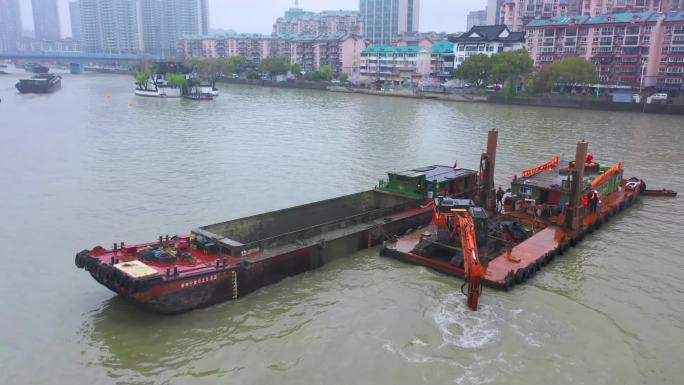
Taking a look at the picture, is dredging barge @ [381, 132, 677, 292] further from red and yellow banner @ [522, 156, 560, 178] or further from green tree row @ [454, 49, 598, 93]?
green tree row @ [454, 49, 598, 93]

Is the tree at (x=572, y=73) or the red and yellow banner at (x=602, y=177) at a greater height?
the tree at (x=572, y=73)

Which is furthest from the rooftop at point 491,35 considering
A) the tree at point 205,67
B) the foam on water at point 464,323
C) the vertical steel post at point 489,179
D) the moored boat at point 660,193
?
the foam on water at point 464,323

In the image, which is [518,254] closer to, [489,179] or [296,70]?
[489,179]

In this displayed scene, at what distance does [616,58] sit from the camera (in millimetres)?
83312

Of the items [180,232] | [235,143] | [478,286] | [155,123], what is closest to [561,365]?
[478,286]

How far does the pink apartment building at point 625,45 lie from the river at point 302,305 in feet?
185

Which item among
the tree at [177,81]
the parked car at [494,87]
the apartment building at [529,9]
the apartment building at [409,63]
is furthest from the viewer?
the apartment building at [529,9]

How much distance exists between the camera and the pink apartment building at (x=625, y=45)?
7712cm

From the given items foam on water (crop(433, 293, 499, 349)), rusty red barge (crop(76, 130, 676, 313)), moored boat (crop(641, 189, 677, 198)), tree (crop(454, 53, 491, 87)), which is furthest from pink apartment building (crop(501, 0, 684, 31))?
foam on water (crop(433, 293, 499, 349))

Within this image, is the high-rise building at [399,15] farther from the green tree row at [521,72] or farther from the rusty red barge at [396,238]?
the rusty red barge at [396,238]

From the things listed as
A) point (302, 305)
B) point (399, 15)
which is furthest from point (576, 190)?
point (399, 15)

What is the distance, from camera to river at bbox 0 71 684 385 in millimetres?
11047

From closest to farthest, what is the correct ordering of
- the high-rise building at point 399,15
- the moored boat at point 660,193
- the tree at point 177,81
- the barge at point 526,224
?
the barge at point 526,224, the moored boat at point 660,193, the tree at point 177,81, the high-rise building at point 399,15

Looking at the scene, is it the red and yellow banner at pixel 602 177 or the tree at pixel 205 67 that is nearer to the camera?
the red and yellow banner at pixel 602 177
